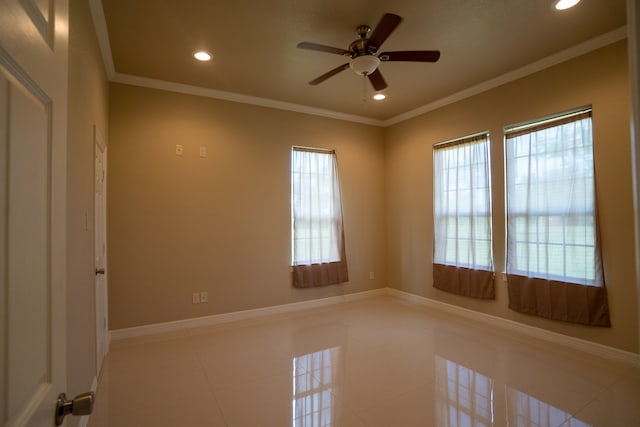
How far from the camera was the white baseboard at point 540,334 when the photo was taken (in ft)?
9.66

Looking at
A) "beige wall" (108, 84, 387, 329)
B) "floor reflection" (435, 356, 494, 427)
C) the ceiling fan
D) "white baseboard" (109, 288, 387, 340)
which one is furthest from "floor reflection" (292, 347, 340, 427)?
the ceiling fan

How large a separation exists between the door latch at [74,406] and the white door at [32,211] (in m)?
0.02

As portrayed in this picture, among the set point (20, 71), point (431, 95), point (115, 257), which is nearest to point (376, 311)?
point (431, 95)

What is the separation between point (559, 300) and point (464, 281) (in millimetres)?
1081

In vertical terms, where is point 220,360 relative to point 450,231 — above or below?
below

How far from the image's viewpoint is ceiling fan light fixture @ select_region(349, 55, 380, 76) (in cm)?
271

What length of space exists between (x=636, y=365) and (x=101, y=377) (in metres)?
4.63

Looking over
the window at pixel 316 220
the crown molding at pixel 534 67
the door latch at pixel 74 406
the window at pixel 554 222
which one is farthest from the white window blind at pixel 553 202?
the door latch at pixel 74 406

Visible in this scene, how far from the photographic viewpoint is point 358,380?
268 cm

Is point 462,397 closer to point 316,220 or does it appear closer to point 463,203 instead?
point 463,203

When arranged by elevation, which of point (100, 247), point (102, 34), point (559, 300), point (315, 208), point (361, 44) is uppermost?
point (102, 34)

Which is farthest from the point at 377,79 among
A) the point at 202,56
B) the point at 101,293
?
the point at 101,293

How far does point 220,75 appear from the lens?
367 centimetres

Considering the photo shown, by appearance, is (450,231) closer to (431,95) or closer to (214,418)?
(431,95)
